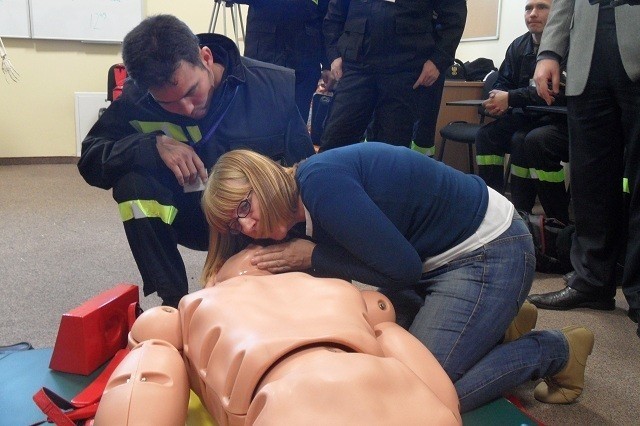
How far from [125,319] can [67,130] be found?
4.03m

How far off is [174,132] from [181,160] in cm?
18

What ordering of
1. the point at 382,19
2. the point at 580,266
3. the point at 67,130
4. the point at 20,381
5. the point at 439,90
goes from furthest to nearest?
the point at 67,130, the point at 439,90, the point at 382,19, the point at 580,266, the point at 20,381

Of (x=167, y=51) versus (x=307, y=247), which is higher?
(x=167, y=51)

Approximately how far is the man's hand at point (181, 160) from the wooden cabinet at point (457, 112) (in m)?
2.75

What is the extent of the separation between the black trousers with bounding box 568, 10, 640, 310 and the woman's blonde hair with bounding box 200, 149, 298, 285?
1085 millimetres

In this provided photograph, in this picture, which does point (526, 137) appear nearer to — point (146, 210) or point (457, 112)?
point (457, 112)

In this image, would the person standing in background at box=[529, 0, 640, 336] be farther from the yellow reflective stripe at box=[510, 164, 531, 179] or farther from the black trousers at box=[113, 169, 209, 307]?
the black trousers at box=[113, 169, 209, 307]

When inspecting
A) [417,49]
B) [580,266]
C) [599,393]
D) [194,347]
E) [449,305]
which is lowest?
[599,393]

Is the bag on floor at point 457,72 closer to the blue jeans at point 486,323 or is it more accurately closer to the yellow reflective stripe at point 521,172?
the yellow reflective stripe at point 521,172

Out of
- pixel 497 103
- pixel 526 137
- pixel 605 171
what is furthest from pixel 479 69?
pixel 605 171

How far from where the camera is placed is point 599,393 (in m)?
1.64

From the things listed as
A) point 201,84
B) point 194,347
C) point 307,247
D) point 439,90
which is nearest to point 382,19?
point 439,90

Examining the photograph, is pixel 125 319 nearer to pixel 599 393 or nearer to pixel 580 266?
pixel 599 393

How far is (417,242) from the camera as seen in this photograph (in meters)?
1.46
